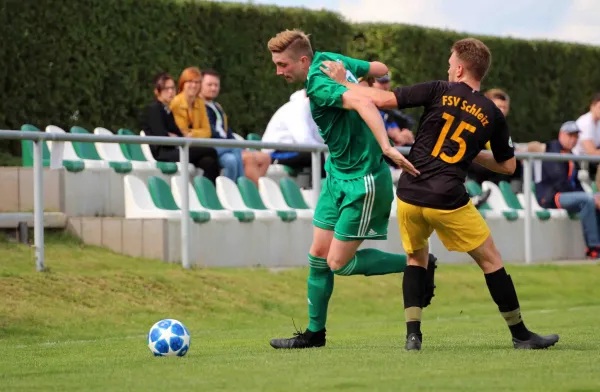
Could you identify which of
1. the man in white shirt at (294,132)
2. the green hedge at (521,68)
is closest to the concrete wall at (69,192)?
the man in white shirt at (294,132)

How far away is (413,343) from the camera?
328 inches

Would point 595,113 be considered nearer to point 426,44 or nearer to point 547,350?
point 426,44

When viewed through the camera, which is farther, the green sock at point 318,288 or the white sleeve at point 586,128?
the white sleeve at point 586,128

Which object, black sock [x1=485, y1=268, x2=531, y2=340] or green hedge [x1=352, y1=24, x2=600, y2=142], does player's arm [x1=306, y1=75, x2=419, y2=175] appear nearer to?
black sock [x1=485, y1=268, x2=531, y2=340]

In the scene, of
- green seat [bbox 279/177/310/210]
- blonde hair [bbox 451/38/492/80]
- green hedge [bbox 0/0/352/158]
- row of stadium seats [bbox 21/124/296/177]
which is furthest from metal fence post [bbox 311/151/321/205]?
blonde hair [bbox 451/38/492/80]

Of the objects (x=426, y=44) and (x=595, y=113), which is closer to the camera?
(x=595, y=113)

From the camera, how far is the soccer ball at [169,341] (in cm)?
842

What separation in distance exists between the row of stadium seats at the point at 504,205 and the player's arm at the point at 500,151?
28.1 feet

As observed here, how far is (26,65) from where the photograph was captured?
1780 centimetres

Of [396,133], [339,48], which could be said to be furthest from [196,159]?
[339,48]

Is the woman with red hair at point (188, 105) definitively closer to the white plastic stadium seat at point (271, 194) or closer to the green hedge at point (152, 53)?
the white plastic stadium seat at point (271, 194)

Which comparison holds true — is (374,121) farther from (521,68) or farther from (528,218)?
(521,68)

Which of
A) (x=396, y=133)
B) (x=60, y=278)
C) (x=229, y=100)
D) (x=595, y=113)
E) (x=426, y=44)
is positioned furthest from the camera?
(x=426, y=44)

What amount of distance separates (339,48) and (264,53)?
2144 mm
